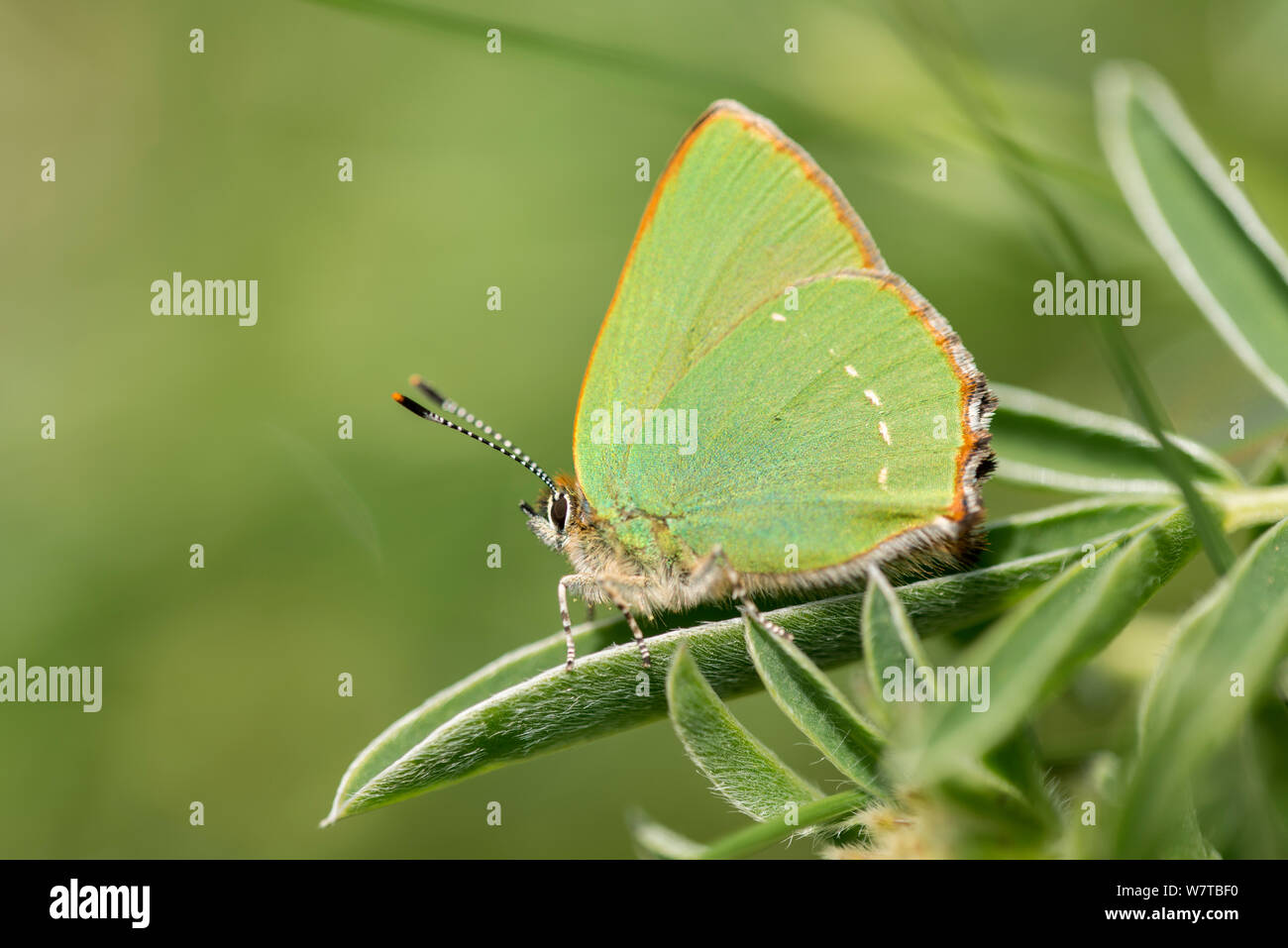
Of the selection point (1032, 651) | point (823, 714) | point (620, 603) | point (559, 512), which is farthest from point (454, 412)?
point (1032, 651)

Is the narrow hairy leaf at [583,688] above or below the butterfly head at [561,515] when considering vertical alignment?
below

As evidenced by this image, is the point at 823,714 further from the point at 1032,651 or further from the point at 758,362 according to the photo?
Answer: the point at 758,362

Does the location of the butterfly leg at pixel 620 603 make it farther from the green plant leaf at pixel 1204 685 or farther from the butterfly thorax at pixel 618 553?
the green plant leaf at pixel 1204 685

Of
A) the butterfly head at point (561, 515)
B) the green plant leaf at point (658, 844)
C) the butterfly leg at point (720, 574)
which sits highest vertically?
the butterfly head at point (561, 515)

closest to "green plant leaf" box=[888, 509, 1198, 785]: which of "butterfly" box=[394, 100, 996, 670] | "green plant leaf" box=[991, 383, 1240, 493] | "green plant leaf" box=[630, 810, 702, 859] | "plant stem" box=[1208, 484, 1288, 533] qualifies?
"plant stem" box=[1208, 484, 1288, 533]

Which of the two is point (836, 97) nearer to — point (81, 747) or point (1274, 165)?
point (1274, 165)

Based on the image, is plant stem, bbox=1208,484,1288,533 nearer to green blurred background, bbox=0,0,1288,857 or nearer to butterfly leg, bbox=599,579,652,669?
green blurred background, bbox=0,0,1288,857

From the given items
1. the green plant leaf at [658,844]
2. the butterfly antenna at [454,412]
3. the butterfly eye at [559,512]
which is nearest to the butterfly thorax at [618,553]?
the butterfly eye at [559,512]
